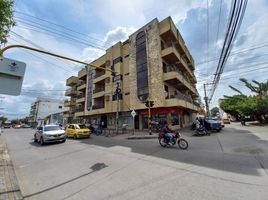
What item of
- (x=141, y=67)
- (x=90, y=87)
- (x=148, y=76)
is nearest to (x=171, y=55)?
(x=148, y=76)

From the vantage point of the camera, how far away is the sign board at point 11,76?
4.15 metres

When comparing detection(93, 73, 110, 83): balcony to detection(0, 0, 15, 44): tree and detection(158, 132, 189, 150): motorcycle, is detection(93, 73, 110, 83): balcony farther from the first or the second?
detection(0, 0, 15, 44): tree

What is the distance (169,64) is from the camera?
83.1ft

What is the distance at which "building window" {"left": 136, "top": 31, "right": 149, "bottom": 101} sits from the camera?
77.1 feet

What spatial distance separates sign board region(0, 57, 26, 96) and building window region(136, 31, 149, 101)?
19.4 m

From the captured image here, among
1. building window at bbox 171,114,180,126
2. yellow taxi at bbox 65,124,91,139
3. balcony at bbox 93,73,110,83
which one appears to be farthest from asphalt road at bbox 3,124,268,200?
balcony at bbox 93,73,110,83

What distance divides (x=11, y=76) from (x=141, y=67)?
21.1 meters

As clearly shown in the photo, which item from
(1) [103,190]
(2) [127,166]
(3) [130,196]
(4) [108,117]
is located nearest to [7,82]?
(1) [103,190]

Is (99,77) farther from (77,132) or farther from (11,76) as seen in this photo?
(11,76)

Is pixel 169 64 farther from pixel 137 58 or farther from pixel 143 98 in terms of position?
pixel 143 98

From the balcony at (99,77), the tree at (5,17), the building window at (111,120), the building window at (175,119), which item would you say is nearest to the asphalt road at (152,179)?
the tree at (5,17)

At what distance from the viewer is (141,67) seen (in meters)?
24.4

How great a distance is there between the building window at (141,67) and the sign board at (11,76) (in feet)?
63.5

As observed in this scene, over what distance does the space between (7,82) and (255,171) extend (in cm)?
811
